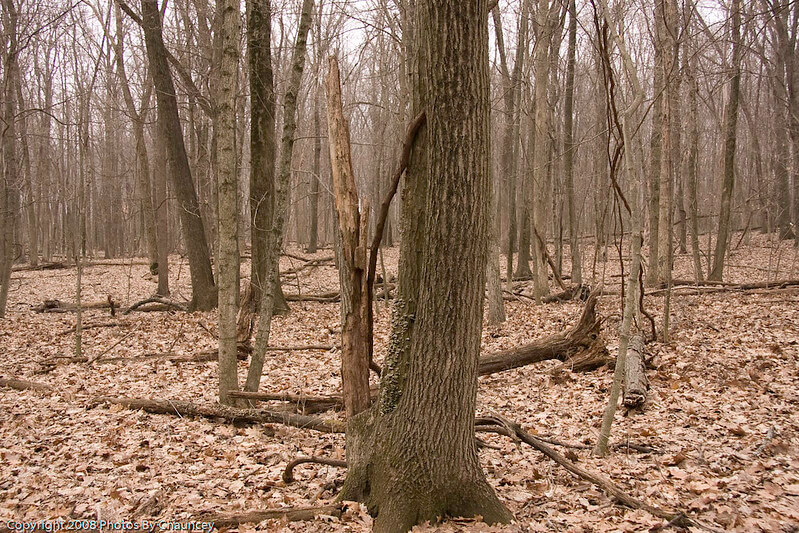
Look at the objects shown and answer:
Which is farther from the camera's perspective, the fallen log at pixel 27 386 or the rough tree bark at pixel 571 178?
the rough tree bark at pixel 571 178

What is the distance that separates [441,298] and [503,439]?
2.48 metres

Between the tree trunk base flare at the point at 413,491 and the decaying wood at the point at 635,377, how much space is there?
2.87 meters

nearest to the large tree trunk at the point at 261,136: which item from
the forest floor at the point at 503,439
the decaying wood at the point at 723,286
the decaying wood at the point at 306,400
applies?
the forest floor at the point at 503,439

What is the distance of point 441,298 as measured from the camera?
311 centimetres

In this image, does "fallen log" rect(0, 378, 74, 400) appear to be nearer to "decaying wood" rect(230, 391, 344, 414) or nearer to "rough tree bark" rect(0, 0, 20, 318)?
"decaying wood" rect(230, 391, 344, 414)

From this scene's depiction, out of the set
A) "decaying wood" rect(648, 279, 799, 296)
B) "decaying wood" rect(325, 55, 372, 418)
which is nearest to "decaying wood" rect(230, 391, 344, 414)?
"decaying wood" rect(325, 55, 372, 418)

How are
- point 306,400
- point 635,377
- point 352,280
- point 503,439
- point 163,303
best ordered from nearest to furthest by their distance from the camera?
point 352,280 → point 503,439 → point 306,400 → point 635,377 → point 163,303

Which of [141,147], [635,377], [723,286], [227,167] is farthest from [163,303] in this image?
[723,286]

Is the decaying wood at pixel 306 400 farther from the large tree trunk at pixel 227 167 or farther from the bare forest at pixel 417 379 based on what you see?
the large tree trunk at pixel 227 167

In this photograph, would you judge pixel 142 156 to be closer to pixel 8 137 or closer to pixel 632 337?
pixel 8 137

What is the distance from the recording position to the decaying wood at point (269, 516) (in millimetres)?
→ 3287

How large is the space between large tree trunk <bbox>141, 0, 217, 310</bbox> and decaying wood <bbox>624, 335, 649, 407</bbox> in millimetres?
9296

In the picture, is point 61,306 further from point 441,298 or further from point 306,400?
point 441,298

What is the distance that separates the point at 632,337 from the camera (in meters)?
7.14
